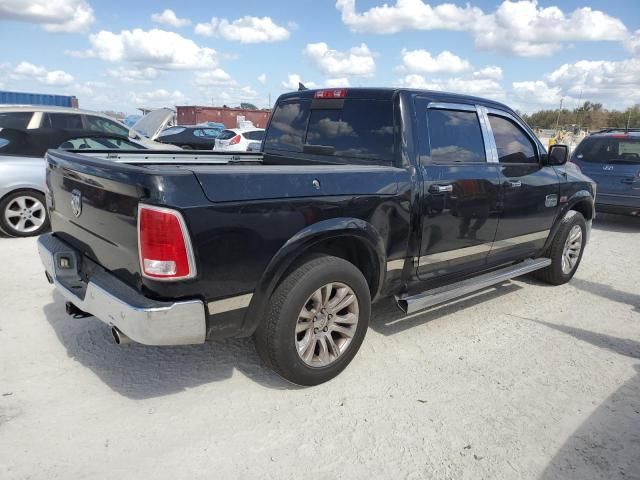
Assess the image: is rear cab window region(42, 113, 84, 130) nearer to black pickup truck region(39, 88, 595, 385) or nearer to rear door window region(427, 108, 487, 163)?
black pickup truck region(39, 88, 595, 385)

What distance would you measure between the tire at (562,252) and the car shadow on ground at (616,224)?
3.95 m

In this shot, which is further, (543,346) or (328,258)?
(543,346)

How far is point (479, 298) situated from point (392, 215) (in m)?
2.13

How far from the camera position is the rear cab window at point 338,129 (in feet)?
11.8

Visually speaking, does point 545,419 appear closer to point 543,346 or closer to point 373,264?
point 543,346

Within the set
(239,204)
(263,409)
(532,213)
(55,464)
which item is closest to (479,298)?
(532,213)

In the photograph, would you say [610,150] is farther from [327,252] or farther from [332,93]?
[327,252]

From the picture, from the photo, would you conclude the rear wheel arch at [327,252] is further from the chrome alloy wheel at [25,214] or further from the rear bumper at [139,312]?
the chrome alloy wheel at [25,214]

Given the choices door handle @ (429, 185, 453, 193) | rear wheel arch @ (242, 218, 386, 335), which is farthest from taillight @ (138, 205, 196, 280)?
door handle @ (429, 185, 453, 193)

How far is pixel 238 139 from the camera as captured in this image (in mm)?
14695

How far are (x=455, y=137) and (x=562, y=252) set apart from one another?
2.30m

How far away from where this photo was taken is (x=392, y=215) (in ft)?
11.1

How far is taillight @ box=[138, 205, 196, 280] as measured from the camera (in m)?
2.42

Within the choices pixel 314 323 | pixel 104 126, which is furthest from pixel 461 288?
pixel 104 126
